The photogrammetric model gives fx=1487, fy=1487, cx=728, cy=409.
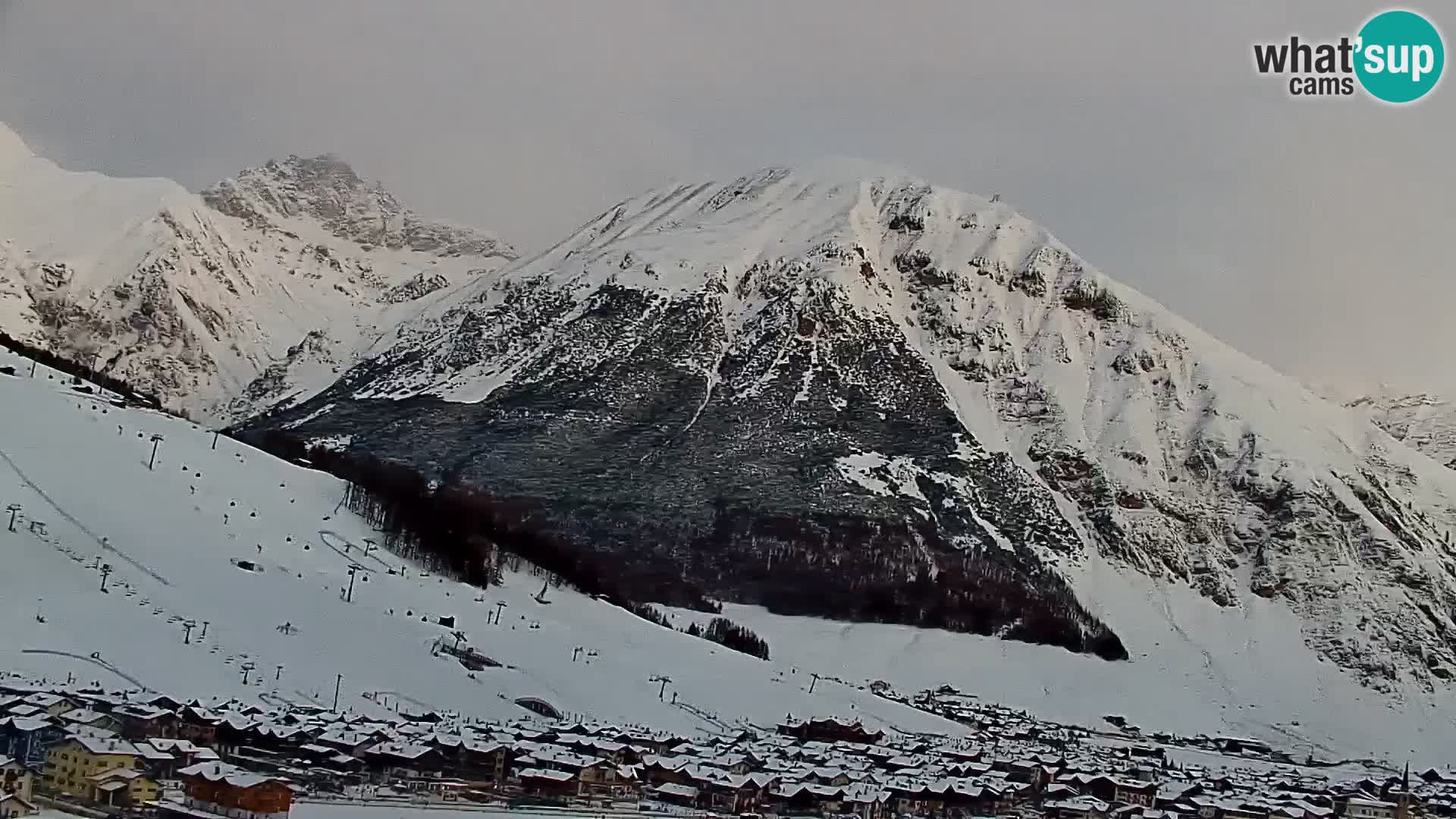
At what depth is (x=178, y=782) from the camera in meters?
29.2

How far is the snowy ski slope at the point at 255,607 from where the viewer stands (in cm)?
5003

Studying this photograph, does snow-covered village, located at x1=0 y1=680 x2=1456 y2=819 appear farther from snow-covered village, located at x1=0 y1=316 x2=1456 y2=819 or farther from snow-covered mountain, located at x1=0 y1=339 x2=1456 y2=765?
snow-covered mountain, located at x1=0 y1=339 x2=1456 y2=765

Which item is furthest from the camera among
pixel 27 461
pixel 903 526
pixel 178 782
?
pixel 903 526

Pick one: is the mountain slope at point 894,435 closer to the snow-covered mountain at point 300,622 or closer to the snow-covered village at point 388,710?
the snow-covered mountain at point 300,622

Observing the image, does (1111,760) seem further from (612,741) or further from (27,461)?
(27,461)

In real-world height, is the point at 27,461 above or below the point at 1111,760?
above

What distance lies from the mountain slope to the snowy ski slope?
2404 cm

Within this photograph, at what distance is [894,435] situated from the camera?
13125 centimetres

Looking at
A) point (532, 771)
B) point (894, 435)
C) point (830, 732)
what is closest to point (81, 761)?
point (532, 771)

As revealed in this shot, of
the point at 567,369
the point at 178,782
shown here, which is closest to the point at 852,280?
the point at 567,369

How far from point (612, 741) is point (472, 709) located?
985 cm

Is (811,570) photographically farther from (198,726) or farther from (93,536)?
(198,726)

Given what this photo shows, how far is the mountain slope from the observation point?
11462cm

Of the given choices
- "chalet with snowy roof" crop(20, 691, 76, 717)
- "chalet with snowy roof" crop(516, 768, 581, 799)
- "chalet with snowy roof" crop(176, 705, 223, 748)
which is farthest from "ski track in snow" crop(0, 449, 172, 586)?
"chalet with snowy roof" crop(516, 768, 581, 799)
